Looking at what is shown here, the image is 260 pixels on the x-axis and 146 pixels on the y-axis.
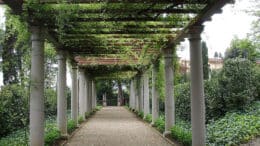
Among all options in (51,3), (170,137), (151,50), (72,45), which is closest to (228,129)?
(170,137)

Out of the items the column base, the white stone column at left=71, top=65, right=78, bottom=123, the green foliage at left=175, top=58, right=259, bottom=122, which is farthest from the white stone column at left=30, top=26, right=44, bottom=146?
the green foliage at left=175, top=58, right=259, bottom=122

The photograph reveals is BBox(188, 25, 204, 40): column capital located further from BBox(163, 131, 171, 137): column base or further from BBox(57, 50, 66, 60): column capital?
BBox(57, 50, 66, 60): column capital

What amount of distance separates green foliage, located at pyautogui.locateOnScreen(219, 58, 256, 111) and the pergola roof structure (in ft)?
11.7

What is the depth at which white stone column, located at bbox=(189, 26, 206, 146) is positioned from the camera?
389 inches

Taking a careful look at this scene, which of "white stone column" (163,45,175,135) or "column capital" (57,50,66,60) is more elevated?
"column capital" (57,50,66,60)

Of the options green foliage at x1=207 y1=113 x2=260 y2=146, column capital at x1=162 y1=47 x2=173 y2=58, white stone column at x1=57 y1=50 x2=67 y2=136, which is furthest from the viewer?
column capital at x1=162 y1=47 x2=173 y2=58

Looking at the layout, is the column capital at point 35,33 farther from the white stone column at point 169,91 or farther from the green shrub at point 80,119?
the green shrub at point 80,119

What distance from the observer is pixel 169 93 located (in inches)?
563

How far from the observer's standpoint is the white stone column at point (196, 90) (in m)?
9.89

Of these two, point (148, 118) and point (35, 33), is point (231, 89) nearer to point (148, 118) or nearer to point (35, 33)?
point (148, 118)

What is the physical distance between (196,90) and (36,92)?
364cm

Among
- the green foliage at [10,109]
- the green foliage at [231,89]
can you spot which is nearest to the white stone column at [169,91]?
the green foliage at [231,89]

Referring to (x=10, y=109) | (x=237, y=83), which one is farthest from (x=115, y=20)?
(x=10, y=109)

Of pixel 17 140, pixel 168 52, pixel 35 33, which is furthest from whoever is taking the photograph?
pixel 168 52
